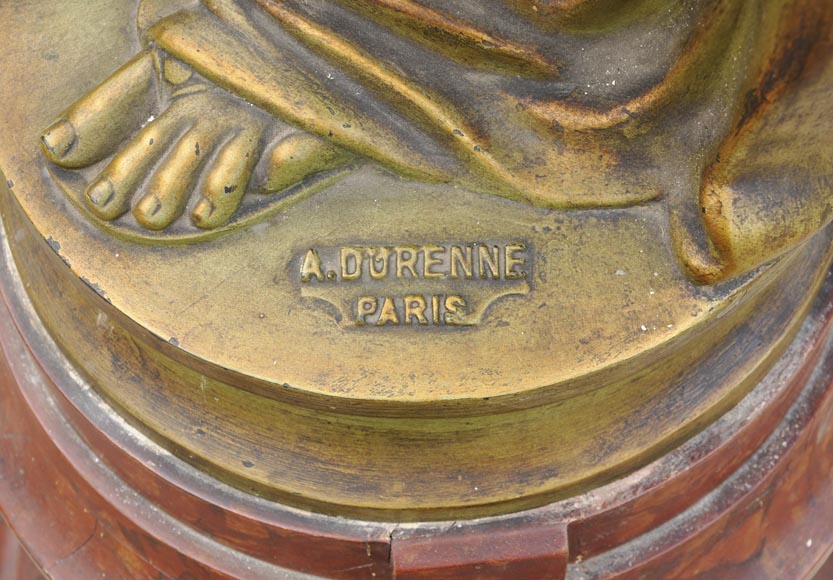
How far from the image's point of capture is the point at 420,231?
1.02 m

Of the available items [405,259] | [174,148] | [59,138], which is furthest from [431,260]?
[59,138]

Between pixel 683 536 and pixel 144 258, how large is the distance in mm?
599

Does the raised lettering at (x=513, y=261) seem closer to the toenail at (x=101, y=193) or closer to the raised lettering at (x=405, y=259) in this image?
the raised lettering at (x=405, y=259)

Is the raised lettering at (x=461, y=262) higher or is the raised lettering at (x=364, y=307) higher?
the raised lettering at (x=461, y=262)

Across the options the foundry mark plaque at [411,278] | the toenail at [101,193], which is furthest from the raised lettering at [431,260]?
the toenail at [101,193]

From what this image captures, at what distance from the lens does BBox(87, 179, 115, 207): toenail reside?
1.00 meters

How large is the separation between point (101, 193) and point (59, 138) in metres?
0.07

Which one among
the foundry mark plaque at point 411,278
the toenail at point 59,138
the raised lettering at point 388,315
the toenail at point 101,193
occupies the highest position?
the toenail at point 59,138

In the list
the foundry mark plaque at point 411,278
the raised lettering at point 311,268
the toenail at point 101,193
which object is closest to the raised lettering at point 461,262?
the foundry mark plaque at point 411,278

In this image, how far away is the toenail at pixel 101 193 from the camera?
1.00m

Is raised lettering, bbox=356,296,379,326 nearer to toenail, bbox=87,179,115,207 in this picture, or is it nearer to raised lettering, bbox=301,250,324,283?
raised lettering, bbox=301,250,324,283

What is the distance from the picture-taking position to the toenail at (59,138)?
40.0 inches

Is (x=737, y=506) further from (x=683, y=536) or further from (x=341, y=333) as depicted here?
(x=341, y=333)

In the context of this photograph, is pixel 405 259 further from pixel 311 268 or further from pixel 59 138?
pixel 59 138
